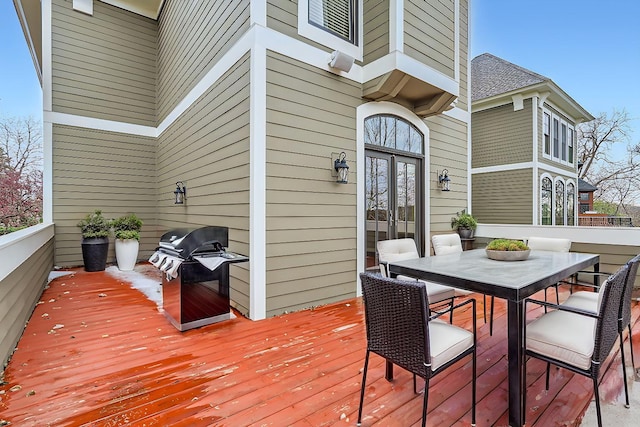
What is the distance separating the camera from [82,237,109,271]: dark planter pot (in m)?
5.89

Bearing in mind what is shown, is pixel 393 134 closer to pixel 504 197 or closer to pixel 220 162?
pixel 220 162

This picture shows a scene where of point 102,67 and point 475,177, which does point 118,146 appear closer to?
point 102,67

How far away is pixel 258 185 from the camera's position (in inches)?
134

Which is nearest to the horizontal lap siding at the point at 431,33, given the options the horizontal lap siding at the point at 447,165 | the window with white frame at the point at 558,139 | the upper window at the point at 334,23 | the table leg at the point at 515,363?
the upper window at the point at 334,23

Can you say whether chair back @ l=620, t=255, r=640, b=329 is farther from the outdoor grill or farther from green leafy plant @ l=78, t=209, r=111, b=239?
green leafy plant @ l=78, t=209, r=111, b=239

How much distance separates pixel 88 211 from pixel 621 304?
27.0 ft

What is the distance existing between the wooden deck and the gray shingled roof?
28.6 feet

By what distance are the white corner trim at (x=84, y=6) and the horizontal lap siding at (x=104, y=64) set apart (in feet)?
0.31

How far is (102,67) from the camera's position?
21.8 feet

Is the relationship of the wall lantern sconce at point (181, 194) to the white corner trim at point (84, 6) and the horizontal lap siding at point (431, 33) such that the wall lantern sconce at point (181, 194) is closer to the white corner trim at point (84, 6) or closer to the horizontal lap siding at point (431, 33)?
the horizontal lap siding at point (431, 33)

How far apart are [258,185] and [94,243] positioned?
4.58m

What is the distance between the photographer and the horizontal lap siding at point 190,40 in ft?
13.0

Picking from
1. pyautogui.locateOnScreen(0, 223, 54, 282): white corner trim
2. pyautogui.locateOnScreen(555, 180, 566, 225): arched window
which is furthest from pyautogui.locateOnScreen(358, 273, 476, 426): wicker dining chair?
pyautogui.locateOnScreen(555, 180, 566, 225): arched window

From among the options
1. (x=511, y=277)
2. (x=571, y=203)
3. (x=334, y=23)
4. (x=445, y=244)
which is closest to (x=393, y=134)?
(x=334, y=23)
